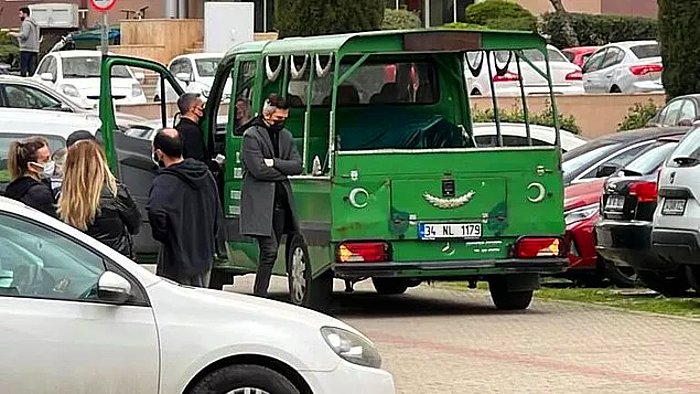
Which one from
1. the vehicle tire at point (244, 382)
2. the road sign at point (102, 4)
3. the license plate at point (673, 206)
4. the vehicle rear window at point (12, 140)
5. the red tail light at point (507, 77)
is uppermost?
the road sign at point (102, 4)

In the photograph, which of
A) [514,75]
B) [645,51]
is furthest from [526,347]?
[645,51]

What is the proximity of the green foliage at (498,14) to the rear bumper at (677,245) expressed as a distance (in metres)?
31.6

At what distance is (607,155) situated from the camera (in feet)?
64.7

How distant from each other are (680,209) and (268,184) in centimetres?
358

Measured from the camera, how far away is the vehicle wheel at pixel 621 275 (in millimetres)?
18125

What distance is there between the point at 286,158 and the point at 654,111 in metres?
16.2

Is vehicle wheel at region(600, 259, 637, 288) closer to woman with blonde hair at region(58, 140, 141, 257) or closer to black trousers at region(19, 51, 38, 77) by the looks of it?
woman with blonde hair at region(58, 140, 141, 257)

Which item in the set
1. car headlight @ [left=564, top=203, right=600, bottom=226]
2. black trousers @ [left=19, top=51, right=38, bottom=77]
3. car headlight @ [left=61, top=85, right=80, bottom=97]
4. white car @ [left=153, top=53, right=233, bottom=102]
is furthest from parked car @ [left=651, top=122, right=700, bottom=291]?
black trousers @ [left=19, top=51, right=38, bottom=77]

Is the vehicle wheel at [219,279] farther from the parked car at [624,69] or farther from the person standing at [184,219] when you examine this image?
the parked car at [624,69]

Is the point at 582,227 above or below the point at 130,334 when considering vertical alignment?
below

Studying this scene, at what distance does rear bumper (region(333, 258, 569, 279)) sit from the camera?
15.0m

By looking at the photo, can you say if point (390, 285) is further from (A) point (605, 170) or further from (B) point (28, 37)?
(B) point (28, 37)

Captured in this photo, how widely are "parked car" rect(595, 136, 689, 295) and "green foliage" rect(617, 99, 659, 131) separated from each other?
1188 cm

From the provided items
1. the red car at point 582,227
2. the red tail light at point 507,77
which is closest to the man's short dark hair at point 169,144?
the red tail light at point 507,77
